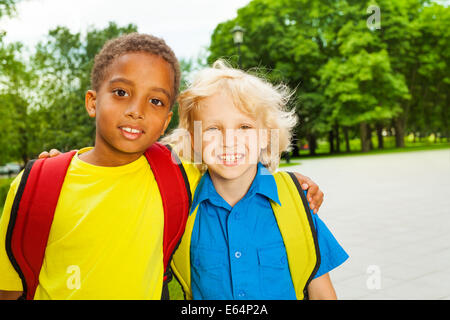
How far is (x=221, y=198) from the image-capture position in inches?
66.6

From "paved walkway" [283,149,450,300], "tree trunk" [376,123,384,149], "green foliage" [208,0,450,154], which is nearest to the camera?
"paved walkway" [283,149,450,300]

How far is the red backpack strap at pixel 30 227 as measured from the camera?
4.85 feet

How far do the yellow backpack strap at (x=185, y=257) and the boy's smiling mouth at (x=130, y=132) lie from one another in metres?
0.42

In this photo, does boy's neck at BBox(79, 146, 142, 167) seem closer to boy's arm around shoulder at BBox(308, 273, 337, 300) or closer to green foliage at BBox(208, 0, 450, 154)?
boy's arm around shoulder at BBox(308, 273, 337, 300)

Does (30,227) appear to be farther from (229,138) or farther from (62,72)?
(62,72)

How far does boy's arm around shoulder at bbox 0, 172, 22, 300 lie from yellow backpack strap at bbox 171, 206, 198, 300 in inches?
25.3

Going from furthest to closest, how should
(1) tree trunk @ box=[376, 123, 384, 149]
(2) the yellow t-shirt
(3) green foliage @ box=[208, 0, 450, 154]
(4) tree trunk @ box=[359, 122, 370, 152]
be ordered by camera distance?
(1) tree trunk @ box=[376, 123, 384, 149] < (4) tree trunk @ box=[359, 122, 370, 152] < (3) green foliage @ box=[208, 0, 450, 154] < (2) the yellow t-shirt

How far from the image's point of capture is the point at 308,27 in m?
28.4

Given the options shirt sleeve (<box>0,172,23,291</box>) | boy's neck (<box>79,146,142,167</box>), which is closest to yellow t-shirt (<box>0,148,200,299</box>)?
shirt sleeve (<box>0,172,23,291</box>)

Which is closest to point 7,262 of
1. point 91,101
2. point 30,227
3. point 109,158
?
point 30,227

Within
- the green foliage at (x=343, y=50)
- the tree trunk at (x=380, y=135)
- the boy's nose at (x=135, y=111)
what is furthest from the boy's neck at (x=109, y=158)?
the tree trunk at (x=380, y=135)

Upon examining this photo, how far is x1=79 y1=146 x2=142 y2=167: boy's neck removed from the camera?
67.8 inches

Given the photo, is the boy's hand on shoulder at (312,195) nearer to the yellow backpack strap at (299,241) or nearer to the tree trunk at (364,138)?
the yellow backpack strap at (299,241)
